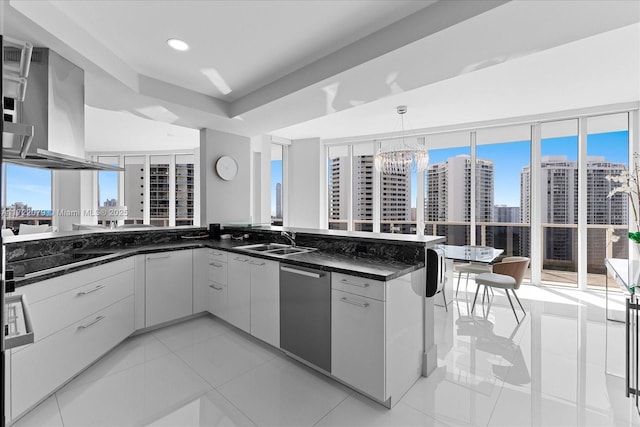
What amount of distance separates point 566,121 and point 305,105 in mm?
4360

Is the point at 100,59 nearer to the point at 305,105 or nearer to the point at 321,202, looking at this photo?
the point at 305,105

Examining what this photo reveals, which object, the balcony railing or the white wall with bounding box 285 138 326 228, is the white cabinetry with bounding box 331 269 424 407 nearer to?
the balcony railing

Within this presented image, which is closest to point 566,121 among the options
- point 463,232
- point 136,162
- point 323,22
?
point 463,232

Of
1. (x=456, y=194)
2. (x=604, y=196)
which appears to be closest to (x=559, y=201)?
(x=604, y=196)

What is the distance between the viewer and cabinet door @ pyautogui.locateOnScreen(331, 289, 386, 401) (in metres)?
1.79

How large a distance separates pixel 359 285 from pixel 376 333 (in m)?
0.30

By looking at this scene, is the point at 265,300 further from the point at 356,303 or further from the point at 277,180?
the point at 277,180

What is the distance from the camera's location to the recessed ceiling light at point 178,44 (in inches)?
94.9

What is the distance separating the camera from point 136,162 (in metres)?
7.95

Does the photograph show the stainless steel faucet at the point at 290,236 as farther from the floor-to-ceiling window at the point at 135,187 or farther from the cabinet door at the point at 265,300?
the floor-to-ceiling window at the point at 135,187

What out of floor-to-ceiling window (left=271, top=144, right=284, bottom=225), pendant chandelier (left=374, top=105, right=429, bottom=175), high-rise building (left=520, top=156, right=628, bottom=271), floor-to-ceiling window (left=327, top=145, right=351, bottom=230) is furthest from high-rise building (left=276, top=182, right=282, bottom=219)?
high-rise building (left=520, top=156, right=628, bottom=271)

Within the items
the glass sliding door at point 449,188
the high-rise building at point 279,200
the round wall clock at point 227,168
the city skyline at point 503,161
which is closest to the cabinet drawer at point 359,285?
the round wall clock at point 227,168

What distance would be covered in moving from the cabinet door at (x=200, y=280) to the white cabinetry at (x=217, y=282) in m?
0.03

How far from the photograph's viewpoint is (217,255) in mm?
3162
